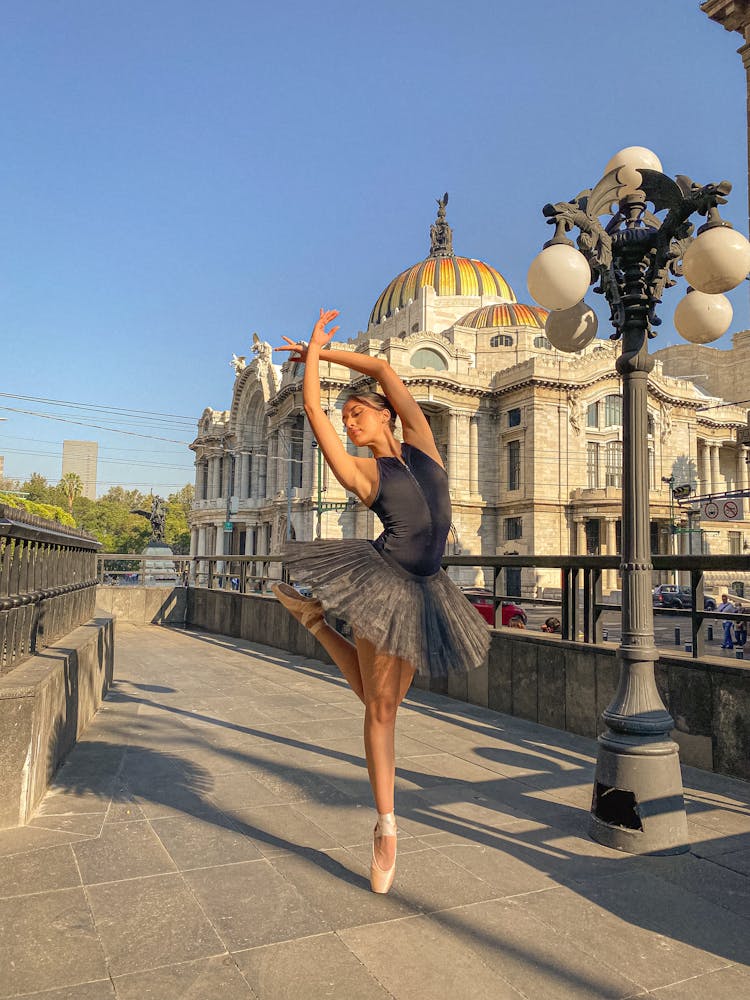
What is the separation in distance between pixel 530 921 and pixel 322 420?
7.17ft

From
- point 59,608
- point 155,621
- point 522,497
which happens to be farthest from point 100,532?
point 59,608

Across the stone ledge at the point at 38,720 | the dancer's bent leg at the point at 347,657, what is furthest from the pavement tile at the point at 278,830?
the stone ledge at the point at 38,720

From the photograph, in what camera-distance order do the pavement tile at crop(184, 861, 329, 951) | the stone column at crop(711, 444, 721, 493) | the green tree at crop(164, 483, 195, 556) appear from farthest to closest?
the green tree at crop(164, 483, 195, 556) → the stone column at crop(711, 444, 721, 493) → the pavement tile at crop(184, 861, 329, 951)

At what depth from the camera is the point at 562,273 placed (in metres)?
4.27

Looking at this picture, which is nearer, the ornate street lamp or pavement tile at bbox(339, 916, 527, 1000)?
pavement tile at bbox(339, 916, 527, 1000)

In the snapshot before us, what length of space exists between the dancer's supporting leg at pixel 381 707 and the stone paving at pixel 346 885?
418 mm

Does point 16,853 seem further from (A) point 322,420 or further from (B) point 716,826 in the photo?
(B) point 716,826

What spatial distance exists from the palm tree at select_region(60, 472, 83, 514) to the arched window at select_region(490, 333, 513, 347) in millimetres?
62221

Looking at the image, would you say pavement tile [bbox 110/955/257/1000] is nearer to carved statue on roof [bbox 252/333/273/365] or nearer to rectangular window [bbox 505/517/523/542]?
rectangular window [bbox 505/517/523/542]

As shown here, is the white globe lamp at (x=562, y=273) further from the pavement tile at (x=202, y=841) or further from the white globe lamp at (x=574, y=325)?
the pavement tile at (x=202, y=841)

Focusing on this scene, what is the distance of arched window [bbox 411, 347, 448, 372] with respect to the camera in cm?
5331

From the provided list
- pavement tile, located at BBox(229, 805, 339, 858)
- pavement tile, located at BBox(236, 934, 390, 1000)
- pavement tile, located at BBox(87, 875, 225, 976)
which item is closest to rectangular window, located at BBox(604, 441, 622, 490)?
pavement tile, located at BBox(229, 805, 339, 858)

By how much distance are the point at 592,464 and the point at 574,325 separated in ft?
162

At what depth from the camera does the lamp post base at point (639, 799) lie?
3635mm
